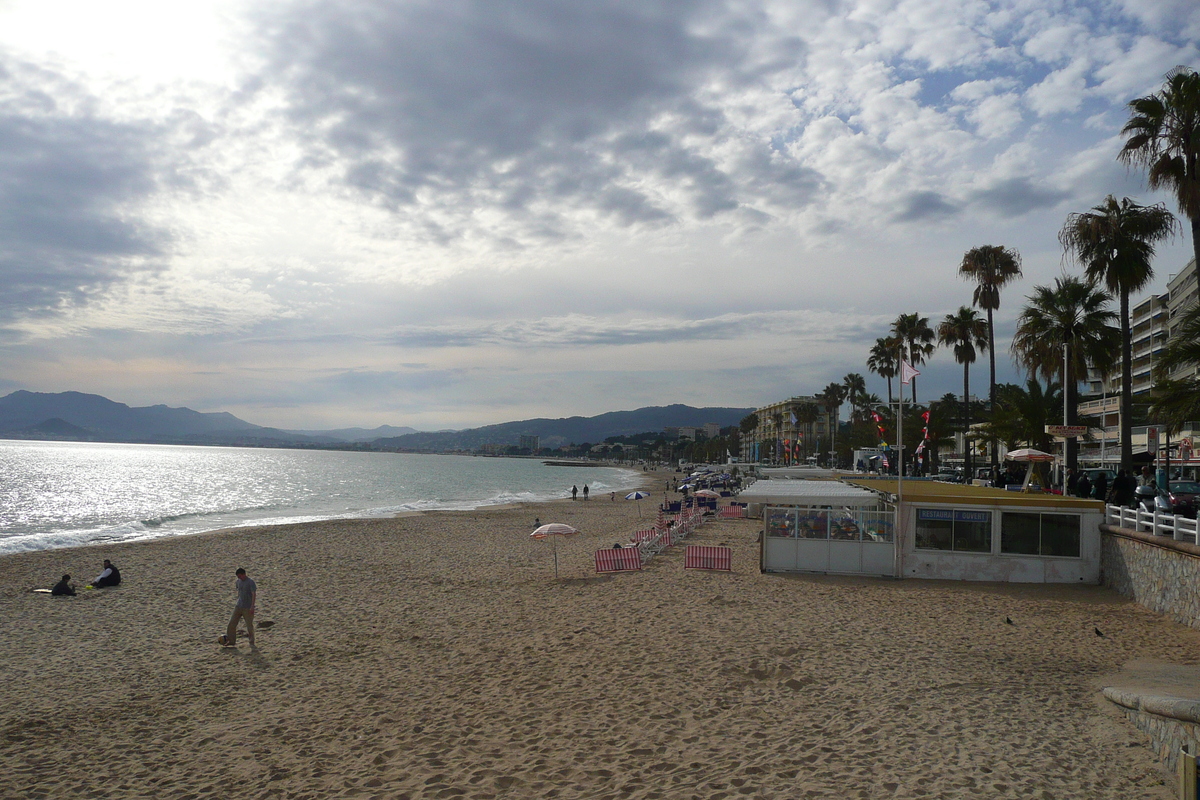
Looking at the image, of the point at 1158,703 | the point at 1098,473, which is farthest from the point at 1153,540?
the point at 1098,473

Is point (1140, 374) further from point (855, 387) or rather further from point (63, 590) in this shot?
point (63, 590)

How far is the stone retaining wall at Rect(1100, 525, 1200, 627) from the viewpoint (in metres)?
11.5

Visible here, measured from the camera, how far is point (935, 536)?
16.0 meters

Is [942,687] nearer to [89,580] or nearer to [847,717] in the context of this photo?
[847,717]

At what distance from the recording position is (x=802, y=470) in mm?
38594

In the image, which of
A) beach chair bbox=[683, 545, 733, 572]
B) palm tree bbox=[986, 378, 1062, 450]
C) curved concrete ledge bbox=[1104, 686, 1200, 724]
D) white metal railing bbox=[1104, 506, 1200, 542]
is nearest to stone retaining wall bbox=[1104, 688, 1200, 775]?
curved concrete ledge bbox=[1104, 686, 1200, 724]

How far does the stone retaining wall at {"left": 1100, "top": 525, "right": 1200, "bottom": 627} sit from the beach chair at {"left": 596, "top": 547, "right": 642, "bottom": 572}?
10.4m

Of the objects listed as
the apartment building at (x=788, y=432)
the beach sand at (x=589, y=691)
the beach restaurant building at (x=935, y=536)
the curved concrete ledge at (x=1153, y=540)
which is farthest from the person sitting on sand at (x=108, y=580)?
the apartment building at (x=788, y=432)

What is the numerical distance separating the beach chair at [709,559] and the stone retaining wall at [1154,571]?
26.4 feet

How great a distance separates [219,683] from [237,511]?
4246 cm

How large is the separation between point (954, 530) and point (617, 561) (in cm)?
805

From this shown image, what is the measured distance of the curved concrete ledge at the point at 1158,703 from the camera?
22.4 ft

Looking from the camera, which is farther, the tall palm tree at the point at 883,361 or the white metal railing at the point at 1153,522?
the tall palm tree at the point at 883,361

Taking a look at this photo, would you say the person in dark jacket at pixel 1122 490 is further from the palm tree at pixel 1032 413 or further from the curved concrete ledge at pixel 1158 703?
the palm tree at pixel 1032 413
